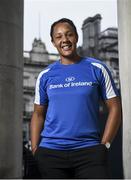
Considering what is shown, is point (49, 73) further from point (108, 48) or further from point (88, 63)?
point (108, 48)

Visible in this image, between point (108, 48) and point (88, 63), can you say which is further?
point (108, 48)

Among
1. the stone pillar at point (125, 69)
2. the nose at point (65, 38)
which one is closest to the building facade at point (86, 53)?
the stone pillar at point (125, 69)

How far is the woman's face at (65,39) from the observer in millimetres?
3996

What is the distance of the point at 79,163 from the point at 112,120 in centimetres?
50

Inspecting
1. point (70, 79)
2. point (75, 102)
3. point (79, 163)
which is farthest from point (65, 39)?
point (79, 163)

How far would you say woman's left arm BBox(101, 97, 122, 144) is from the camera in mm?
3826

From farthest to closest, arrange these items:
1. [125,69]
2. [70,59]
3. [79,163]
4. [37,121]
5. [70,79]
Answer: [125,69], [37,121], [70,59], [70,79], [79,163]

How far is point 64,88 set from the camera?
12.4ft

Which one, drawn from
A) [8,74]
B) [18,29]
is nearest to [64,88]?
[8,74]

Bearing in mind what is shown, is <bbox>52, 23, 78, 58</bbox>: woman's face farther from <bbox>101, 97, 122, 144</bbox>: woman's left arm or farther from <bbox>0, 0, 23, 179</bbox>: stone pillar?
<bbox>0, 0, 23, 179</bbox>: stone pillar

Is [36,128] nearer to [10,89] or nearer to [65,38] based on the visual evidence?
[65,38]

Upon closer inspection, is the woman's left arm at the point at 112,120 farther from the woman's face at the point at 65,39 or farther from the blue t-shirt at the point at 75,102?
the woman's face at the point at 65,39

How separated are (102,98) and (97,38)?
1985 inches

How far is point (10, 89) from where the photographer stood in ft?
23.5
